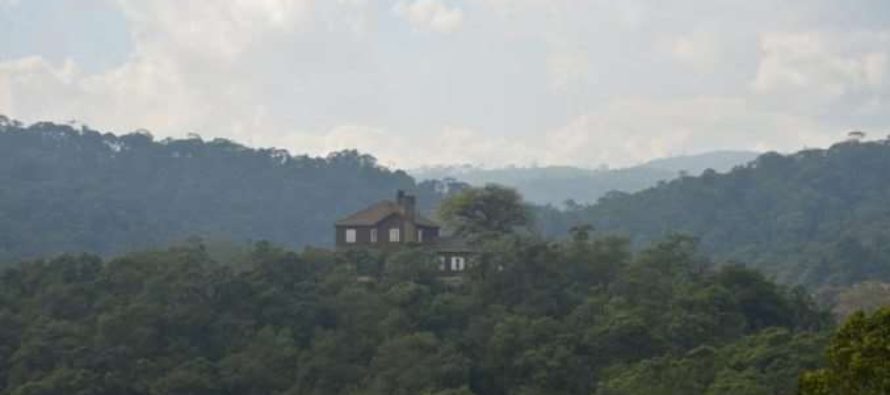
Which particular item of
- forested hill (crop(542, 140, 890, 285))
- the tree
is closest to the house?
the tree

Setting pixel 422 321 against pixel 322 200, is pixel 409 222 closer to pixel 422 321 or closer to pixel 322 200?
pixel 422 321

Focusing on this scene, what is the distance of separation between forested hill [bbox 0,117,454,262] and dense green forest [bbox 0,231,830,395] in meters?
42.0

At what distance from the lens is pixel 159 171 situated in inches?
4579

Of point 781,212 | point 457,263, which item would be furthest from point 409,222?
point 781,212

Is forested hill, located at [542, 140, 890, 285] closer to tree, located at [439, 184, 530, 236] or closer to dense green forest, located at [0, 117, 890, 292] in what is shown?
dense green forest, located at [0, 117, 890, 292]

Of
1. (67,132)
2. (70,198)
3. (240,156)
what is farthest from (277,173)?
(70,198)

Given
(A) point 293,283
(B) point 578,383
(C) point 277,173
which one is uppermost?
(C) point 277,173

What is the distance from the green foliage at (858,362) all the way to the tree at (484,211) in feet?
103

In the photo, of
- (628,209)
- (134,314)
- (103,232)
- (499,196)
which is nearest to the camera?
(134,314)

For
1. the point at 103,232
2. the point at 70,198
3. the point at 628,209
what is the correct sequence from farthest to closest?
1. the point at 628,209
2. the point at 70,198
3. the point at 103,232

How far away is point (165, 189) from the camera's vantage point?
368ft

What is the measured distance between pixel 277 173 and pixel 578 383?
86918mm

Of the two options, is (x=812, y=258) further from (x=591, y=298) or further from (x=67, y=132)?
(x=67, y=132)

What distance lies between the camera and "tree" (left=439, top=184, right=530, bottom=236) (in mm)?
47938
